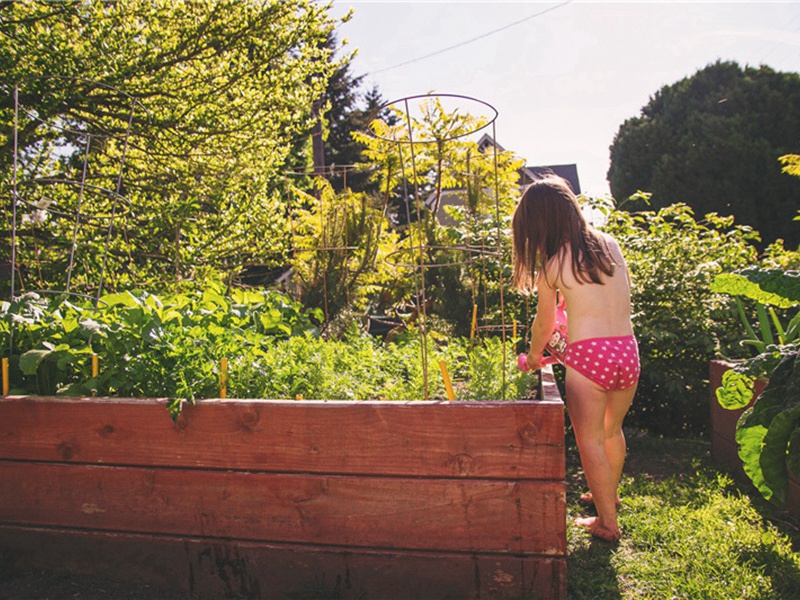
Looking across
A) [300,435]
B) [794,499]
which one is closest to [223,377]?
[300,435]

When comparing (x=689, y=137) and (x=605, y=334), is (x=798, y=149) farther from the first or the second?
(x=605, y=334)

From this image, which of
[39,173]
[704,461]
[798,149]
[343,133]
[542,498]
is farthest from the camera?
[343,133]

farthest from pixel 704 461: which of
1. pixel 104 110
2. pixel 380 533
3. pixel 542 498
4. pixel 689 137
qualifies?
pixel 689 137

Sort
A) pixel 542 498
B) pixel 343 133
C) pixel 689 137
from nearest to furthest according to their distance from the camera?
pixel 542 498 < pixel 689 137 < pixel 343 133

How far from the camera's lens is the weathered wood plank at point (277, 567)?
200 cm

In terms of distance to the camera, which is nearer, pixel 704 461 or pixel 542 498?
pixel 542 498

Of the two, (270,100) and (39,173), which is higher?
(270,100)

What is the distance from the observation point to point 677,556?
7.73ft

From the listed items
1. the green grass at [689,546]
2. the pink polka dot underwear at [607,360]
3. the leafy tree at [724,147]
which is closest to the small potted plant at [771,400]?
the green grass at [689,546]

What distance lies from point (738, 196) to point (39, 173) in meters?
14.8

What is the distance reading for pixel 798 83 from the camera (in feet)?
53.4

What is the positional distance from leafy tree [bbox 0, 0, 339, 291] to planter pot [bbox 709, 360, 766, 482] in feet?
13.1

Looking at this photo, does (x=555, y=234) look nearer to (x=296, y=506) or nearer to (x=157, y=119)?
(x=296, y=506)

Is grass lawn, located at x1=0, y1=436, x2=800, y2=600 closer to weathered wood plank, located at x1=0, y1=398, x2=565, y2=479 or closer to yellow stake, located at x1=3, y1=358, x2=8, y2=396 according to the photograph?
weathered wood plank, located at x1=0, y1=398, x2=565, y2=479
